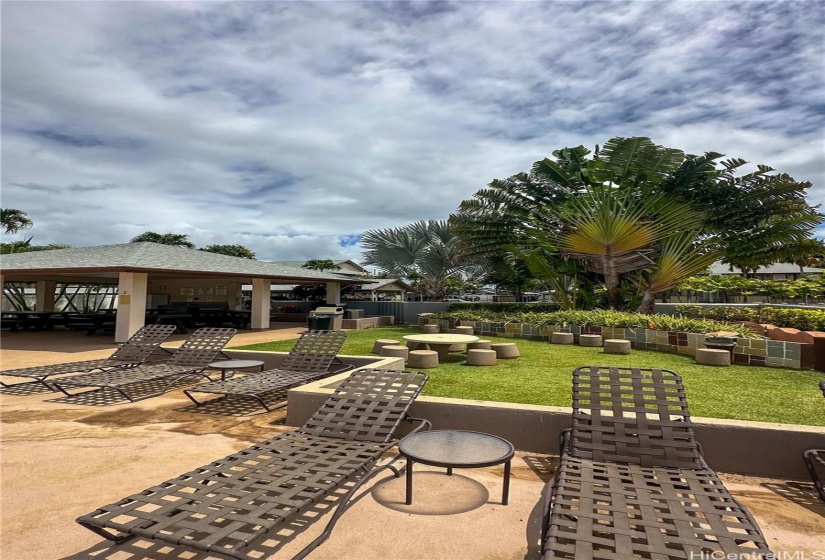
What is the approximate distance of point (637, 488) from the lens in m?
2.78

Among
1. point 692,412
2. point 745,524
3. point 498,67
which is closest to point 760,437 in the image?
point 692,412

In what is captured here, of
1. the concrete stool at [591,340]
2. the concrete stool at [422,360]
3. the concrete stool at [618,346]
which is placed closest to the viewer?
the concrete stool at [422,360]

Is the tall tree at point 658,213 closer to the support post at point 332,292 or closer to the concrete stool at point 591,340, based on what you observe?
the concrete stool at point 591,340

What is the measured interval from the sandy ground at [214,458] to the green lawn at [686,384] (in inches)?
61.1

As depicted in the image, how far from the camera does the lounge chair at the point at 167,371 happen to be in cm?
639

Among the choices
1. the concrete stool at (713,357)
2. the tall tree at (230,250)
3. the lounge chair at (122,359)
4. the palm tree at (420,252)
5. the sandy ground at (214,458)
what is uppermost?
the tall tree at (230,250)

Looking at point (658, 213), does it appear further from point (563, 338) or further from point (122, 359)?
point (122, 359)

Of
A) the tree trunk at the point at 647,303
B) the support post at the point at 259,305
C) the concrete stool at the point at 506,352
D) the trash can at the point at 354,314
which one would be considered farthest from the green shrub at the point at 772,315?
the support post at the point at 259,305

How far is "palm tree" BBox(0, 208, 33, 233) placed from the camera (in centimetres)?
3284

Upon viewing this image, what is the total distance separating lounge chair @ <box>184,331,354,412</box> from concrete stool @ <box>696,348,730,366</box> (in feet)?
24.5

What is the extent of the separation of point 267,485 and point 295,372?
4263 millimetres

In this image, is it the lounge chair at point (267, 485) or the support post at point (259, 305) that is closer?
the lounge chair at point (267, 485)

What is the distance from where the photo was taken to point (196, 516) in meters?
2.52

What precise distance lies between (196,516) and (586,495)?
95.5 inches
